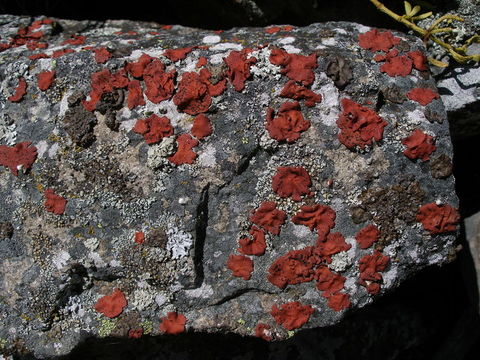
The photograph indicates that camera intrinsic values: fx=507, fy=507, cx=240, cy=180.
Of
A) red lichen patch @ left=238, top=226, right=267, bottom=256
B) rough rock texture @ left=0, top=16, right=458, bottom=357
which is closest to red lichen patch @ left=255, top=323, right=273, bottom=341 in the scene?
rough rock texture @ left=0, top=16, right=458, bottom=357

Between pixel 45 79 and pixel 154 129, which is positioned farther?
pixel 45 79

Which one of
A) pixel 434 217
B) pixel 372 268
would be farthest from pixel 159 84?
pixel 434 217

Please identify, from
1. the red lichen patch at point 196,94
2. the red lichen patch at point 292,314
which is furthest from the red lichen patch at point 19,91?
the red lichen patch at point 292,314

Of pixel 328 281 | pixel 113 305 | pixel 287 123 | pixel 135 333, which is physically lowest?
pixel 135 333

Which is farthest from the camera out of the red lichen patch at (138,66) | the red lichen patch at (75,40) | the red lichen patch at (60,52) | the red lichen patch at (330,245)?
the red lichen patch at (75,40)

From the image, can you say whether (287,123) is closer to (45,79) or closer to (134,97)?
(134,97)

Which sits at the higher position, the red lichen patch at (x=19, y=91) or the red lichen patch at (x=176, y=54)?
the red lichen patch at (x=176, y=54)

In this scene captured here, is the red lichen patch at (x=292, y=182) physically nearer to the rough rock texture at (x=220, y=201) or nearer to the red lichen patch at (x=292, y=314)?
the rough rock texture at (x=220, y=201)
